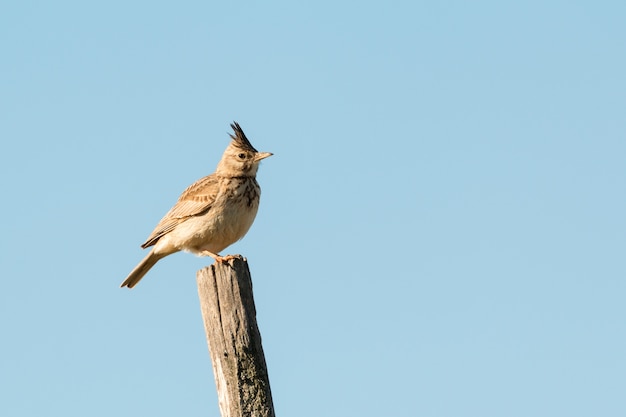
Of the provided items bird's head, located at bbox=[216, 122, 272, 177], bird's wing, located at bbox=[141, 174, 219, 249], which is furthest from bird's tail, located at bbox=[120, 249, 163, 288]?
bird's head, located at bbox=[216, 122, 272, 177]

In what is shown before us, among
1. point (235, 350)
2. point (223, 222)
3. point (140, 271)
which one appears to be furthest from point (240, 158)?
point (235, 350)

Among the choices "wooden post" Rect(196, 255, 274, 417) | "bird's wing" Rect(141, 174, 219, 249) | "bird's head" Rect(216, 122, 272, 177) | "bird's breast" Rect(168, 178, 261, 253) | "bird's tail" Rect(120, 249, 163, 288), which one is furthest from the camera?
"bird's head" Rect(216, 122, 272, 177)

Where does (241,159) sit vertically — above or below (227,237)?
above

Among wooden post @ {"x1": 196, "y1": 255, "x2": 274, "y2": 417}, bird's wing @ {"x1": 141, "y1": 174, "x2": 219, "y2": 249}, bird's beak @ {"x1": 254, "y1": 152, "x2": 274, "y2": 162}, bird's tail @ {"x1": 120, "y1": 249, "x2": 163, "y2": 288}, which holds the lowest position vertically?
wooden post @ {"x1": 196, "y1": 255, "x2": 274, "y2": 417}

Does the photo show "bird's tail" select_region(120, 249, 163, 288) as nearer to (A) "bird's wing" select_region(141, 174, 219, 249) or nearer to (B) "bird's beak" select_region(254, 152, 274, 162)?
(A) "bird's wing" select_region(141, 174, 219, 249)

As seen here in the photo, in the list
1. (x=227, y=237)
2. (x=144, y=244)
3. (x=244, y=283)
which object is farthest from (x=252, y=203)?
(x=244, y=283)

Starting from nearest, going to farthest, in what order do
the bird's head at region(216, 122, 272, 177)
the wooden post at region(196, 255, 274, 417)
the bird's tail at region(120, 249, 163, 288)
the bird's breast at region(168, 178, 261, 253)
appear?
the wooden post at region(196, 255, 274, 417)
the bird's breast at region(168, 178, 261, 253)
the bird's tail at region(120, 249, 163, 288)
the bird's head at region(216, 122, 272, 177)

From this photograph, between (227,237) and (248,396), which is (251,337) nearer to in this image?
(248,396)
